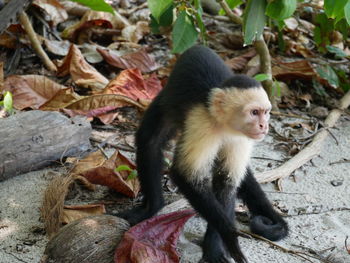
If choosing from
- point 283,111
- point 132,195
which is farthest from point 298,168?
point 132,195

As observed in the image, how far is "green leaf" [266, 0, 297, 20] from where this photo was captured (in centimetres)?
217

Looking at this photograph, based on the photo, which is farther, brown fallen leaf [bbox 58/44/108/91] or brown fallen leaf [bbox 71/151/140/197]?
brown fallen leaf [bbox 58/44/108/91]

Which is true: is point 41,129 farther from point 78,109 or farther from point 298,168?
point 298,168

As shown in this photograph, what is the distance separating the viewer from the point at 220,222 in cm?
224

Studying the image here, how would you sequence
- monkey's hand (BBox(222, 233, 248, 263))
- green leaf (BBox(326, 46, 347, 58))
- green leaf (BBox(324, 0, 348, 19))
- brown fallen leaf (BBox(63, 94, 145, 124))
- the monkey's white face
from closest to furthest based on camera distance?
1. green leaf (BBox(324, 0, 348, 19))
2. monkey's hand (BBox(222, 233, 248, 263))
3. the monkey's white face
4. brown fallen leaf (BBox(63, 94, 145, 124))
5. green leaf (BBox(326, 46, 347, 58))

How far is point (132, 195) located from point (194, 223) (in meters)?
0.35

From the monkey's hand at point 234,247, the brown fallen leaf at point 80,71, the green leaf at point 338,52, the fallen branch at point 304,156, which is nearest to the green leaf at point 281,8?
the monkey's hand at point 234,247

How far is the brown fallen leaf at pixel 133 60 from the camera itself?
4035 millimetres

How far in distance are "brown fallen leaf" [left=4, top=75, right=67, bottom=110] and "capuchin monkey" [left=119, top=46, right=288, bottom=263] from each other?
3.74ft

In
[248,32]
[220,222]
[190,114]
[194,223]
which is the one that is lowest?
[194,223]

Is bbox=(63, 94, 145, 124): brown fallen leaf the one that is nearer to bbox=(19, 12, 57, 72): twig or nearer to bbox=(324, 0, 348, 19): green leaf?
bbox=(19, 12, 57, 72): twig

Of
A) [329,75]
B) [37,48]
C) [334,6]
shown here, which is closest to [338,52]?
[329,75]

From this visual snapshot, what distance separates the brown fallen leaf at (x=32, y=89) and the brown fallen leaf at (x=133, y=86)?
35cm

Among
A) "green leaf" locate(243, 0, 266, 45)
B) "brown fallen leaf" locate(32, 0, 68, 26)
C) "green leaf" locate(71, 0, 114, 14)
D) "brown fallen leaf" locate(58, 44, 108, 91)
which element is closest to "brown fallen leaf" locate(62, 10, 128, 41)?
"brown fallen leaf" locate(32, 0, 68, 26)
